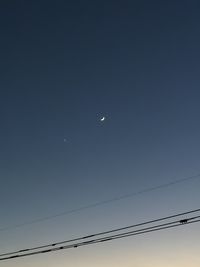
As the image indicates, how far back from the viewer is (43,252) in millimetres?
21938

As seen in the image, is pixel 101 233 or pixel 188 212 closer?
pixel 188 212

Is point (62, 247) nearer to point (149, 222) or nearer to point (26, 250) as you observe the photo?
point (26, 250)

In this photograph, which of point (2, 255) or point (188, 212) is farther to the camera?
A: point (2, 255)

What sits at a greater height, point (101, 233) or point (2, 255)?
point (2, 255)

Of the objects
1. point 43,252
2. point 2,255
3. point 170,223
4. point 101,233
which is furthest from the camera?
point 2,255

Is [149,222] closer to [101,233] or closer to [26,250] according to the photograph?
[101,233]

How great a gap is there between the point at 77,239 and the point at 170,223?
5.41 m

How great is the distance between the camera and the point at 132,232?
1823cm

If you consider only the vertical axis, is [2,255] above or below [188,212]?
above

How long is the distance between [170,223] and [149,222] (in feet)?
4.16

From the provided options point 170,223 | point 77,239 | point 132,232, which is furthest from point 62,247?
point 170,223

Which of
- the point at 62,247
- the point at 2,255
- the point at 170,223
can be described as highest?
the point at 2,255

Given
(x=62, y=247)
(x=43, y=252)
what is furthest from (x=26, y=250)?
(x=62, y=247)

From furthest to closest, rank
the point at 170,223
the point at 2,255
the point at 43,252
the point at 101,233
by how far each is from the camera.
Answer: the point at 2,255 < the point at 43,252 < the point at 101,233 < the point at 170,223
